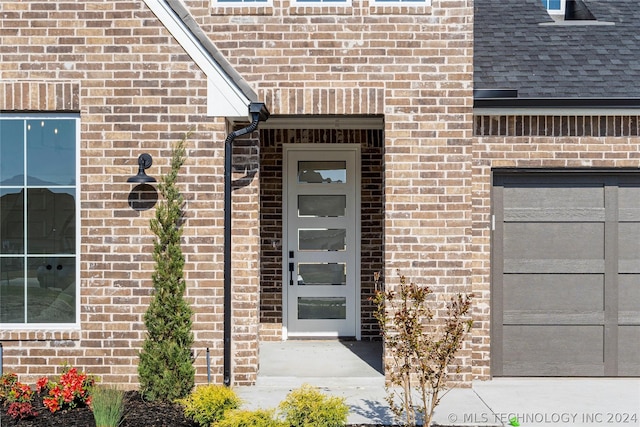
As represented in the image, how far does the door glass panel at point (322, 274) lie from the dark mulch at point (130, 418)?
3583 millimetres

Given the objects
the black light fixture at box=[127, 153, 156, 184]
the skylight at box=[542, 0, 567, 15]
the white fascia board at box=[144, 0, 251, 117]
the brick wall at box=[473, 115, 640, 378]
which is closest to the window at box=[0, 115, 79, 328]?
the black light fixture at box=[127, 153, 156, 184]

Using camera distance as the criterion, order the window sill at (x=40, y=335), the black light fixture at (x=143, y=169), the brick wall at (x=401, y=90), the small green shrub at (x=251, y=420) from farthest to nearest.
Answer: the brick wall at (x=401, y=90)
the window sill at (x=40, y=335)
the black light fixture at (x=143, y=169)
the small green shrub at (x=251, y=420)

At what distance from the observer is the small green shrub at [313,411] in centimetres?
570

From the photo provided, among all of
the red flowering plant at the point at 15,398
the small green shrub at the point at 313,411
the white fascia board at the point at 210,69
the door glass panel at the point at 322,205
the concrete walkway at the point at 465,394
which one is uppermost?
the white fascia board at the point at 210,69

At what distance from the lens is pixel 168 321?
23.3 ft

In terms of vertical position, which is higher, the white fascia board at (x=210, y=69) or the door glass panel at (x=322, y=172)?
the white fascia board at (x=210, y=69)

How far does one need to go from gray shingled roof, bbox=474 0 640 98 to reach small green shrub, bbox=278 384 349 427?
4213mm

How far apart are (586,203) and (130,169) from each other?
5106 mm

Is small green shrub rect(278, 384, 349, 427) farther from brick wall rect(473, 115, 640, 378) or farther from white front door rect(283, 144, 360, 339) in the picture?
white front door rect(283, 144, 360, 339)

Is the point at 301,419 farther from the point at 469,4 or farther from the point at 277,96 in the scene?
the point at 469,4

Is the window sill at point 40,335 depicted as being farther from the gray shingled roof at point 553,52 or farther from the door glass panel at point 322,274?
the gray shingled roof at point 553,52

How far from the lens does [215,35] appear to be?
7914 mm

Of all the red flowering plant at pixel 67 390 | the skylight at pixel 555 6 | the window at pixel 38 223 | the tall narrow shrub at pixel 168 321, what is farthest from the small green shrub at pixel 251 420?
the skylight at pixel 555 6

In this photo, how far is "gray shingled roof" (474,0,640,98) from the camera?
8359 mm
